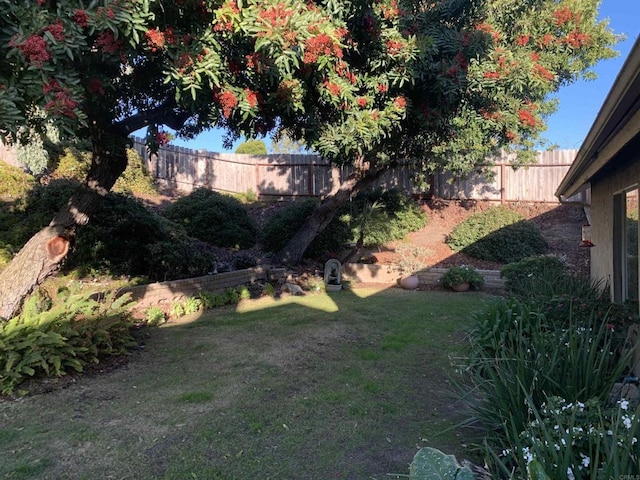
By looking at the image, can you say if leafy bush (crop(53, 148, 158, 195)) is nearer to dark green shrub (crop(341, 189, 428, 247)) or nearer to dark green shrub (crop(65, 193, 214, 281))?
dark green shrub (crop(65, 193, 214, 281))

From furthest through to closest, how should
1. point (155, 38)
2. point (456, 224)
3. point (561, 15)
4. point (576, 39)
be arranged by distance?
point (456, 224)
point (576, 39)
point (561, 15)
point (155, 38)

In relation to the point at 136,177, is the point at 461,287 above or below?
below

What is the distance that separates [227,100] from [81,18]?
1406 mm

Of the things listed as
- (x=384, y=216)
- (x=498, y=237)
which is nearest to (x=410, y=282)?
(x=384, y=216)

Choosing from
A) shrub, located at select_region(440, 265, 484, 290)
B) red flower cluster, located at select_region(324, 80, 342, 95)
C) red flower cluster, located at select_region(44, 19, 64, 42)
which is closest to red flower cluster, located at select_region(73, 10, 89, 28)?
red flower cluster, located at select_region(44, 19, 64, 42)

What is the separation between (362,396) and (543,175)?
13.1 metres

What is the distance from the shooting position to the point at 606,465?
1.80m

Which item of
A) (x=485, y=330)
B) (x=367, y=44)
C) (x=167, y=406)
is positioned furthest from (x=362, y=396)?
(x=367, y=44)

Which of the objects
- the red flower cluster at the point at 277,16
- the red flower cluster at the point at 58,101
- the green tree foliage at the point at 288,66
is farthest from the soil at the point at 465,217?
the red flower cluster at the point at 58,101

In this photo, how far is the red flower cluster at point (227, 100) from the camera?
4.29 metres

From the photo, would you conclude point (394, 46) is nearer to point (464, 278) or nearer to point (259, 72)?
point (259, 72)

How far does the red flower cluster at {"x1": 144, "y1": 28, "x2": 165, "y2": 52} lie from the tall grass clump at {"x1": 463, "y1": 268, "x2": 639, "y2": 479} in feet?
12.5

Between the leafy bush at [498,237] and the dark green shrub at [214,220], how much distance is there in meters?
6.37

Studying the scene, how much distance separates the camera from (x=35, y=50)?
3.01 meters
